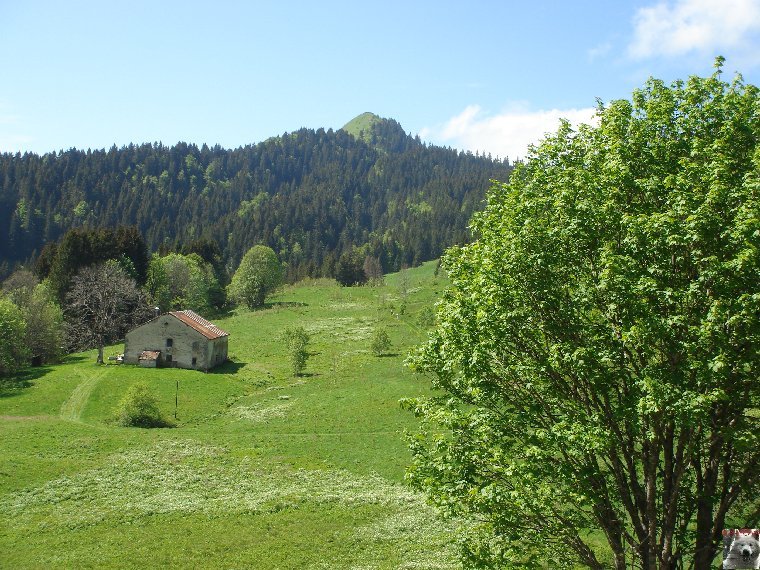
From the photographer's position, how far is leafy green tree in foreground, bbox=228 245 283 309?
13575 centimetres

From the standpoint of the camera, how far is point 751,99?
55.6 ft

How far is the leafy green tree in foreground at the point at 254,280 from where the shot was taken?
136m

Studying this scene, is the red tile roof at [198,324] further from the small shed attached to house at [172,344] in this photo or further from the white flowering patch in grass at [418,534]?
the white flowering patch in grass at [418,534]

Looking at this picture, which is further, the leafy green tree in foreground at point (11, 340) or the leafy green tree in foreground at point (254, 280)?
the leafy green tree in foreground at point (254, 280)

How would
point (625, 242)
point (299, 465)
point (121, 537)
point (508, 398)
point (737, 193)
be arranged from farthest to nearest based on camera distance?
point (299, 465) → point (121, 537) → point (508, 398) → point (625, 242) → point (737, 193)

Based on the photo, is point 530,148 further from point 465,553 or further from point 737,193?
point 465,553

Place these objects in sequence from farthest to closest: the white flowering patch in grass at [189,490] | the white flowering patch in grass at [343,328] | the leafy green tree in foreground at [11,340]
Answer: the white flowering patch in grass at [343,328], the leafy green tree in foreground at [11,340], the white flowering patch in grass at [189,490]

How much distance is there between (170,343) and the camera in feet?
267

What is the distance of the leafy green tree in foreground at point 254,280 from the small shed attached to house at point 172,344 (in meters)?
53.3

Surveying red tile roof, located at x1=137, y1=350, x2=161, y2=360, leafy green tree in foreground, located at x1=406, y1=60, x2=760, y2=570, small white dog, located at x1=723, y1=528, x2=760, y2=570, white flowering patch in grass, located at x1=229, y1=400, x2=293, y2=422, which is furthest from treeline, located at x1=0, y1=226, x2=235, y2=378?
small white dog, located at x1=723, y1=528, x2=760, y2=570

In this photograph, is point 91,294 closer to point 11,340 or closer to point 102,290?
point 102,290

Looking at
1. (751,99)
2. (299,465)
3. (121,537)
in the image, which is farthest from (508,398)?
(299,465)

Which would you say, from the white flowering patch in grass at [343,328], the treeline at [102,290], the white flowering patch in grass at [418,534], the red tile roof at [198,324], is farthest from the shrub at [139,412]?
the white flowering patch in grass at [343,328]

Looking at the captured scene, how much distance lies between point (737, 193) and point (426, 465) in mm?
11742
